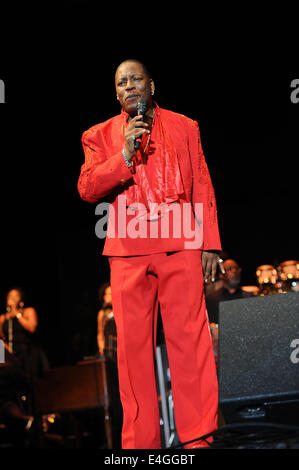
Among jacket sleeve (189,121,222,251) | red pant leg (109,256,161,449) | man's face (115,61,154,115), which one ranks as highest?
man's face (115,61,154,115)

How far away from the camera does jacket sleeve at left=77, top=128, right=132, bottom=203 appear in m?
2.14

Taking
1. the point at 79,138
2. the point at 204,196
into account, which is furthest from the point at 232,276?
the point at 204,196

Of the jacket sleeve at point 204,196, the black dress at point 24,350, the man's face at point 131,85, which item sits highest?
the man's face at point 131,85

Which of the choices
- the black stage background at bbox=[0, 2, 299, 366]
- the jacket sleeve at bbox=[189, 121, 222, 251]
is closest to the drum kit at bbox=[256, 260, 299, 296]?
the black stage background at bbox=[0, 2, 299, 366]

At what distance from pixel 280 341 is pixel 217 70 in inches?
174

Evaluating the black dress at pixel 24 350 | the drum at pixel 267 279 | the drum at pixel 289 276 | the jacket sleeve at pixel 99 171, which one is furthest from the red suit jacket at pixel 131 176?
the black dress at pixel 24 350

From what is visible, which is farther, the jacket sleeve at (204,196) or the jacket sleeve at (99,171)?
the jacket sleeve at (204,196)

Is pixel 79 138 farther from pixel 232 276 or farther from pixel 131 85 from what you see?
pixel 131 85

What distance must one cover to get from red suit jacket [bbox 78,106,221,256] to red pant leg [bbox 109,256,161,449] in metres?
0.07

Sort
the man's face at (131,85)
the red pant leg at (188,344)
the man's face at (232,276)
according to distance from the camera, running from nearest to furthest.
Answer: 1. the red pant leg at (188,344)
2. the man's face at (131,85)
3. the man's face at (232,276)

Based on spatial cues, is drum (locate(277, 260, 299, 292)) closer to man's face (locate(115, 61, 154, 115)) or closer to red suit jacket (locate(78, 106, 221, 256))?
red suit jacket (locate(78, 106, 221, 256))

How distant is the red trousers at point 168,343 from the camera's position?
2082 millimetres

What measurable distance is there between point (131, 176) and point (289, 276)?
2.63 m

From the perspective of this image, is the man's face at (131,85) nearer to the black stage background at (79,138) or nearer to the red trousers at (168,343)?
the red trousers at (168,343)
